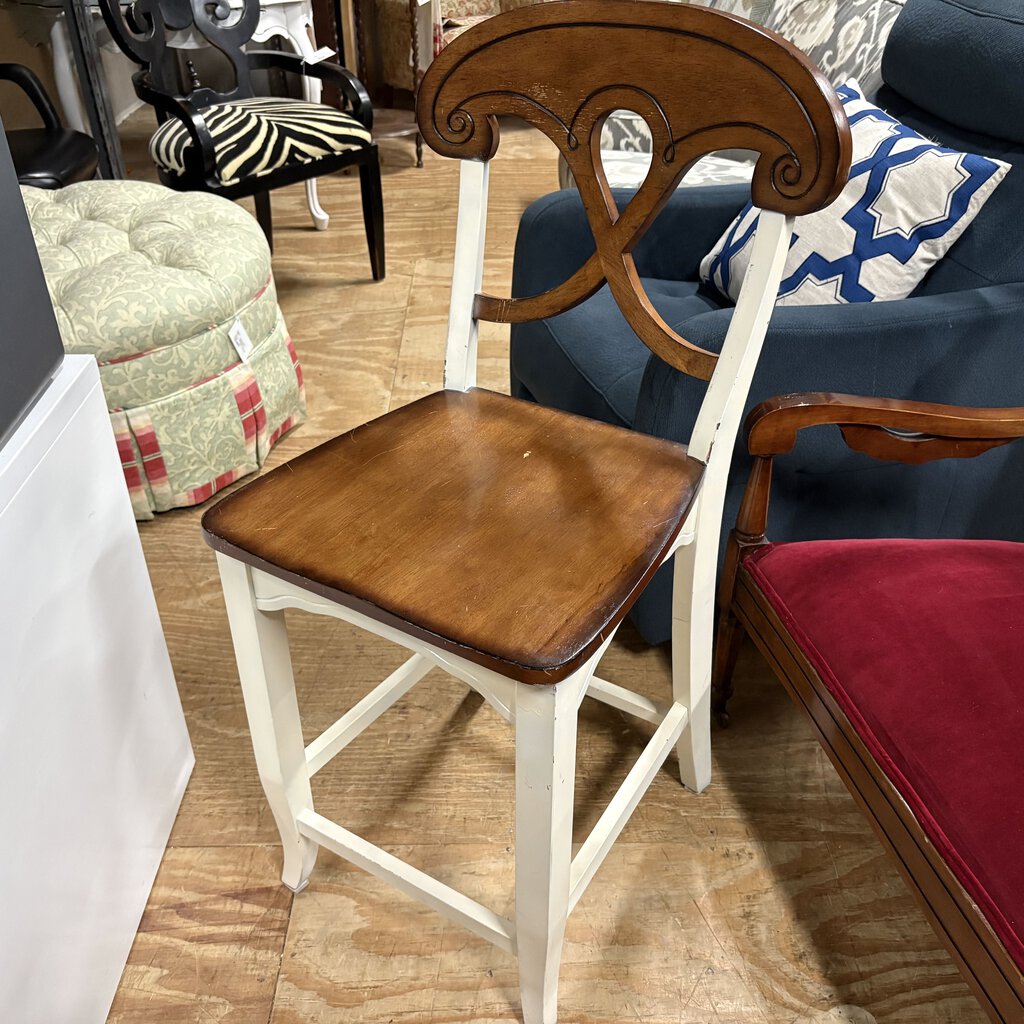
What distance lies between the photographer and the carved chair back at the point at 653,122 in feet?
2.62

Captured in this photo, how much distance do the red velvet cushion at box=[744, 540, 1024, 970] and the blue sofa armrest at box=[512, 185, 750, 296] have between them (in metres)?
0.73

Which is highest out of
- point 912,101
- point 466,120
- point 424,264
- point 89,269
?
point 466,120

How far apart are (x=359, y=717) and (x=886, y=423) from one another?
0.72 metres

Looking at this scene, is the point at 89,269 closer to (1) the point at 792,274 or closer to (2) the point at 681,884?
(1) the point at 792,274

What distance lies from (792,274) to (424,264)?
1.70 meters

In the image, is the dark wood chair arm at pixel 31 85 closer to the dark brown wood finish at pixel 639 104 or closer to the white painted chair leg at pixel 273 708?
the dark brown wood finish at pixel 639 104

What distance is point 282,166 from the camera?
2381mm

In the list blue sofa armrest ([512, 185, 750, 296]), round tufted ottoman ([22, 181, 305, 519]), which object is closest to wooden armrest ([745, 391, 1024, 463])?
blue sofa armrest ([512, 185, 750, 296])

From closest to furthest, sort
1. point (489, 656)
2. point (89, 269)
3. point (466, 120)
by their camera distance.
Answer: point (489, 656)
point (466, 120)
point (89, 269)

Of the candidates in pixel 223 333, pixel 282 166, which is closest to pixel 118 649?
pixel 223 333

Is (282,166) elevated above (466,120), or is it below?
below

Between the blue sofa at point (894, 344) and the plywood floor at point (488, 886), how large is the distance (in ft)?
0.91

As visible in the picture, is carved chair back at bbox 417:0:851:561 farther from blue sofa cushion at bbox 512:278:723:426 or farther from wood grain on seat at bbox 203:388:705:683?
blue sofa cushion at bbox 512:278:723:426

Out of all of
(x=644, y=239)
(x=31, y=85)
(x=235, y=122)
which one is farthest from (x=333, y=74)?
(x=644, y=239)
